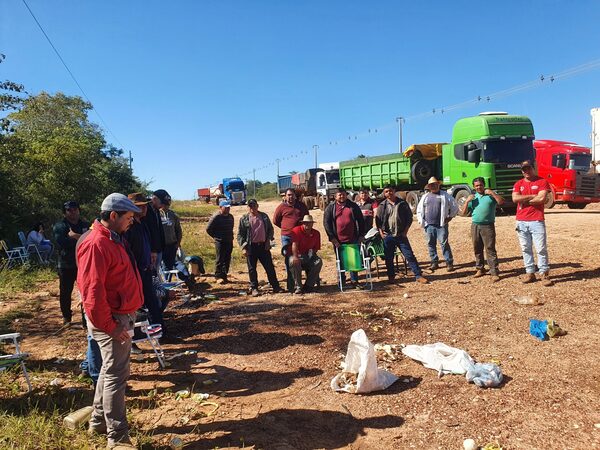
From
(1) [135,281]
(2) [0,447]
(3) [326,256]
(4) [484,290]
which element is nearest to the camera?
(2) [0,447]

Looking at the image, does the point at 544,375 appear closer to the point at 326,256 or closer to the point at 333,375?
the point at 333,375

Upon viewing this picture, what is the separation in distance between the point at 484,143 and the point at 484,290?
8.48m

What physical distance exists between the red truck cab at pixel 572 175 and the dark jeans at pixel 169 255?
535 inches

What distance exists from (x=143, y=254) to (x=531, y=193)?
5725 mm

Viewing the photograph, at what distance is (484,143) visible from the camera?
13703 millimetres

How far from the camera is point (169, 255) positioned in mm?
7918

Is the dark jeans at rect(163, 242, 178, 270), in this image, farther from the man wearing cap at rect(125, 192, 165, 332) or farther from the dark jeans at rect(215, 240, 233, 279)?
the man wearing cap at rect(125, 192, 165, 332)

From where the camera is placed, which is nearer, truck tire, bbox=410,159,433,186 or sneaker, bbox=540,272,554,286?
sneaker, bbox=540,272,554,286

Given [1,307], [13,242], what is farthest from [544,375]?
[13,242]

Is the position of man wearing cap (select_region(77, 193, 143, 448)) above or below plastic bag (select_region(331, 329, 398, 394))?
above

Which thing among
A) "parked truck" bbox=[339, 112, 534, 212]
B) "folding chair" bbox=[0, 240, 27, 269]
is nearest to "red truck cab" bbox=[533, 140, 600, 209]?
"parked truck" bbox=[339, 112, 534, 212]

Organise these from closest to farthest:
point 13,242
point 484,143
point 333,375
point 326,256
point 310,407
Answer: point 310,407 → point 333,375 → point 326,256 → point 484,143 → point 13,242

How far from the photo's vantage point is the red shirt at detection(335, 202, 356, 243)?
7543 millimetres

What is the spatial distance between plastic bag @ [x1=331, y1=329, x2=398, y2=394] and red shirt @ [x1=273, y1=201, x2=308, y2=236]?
390 cm
